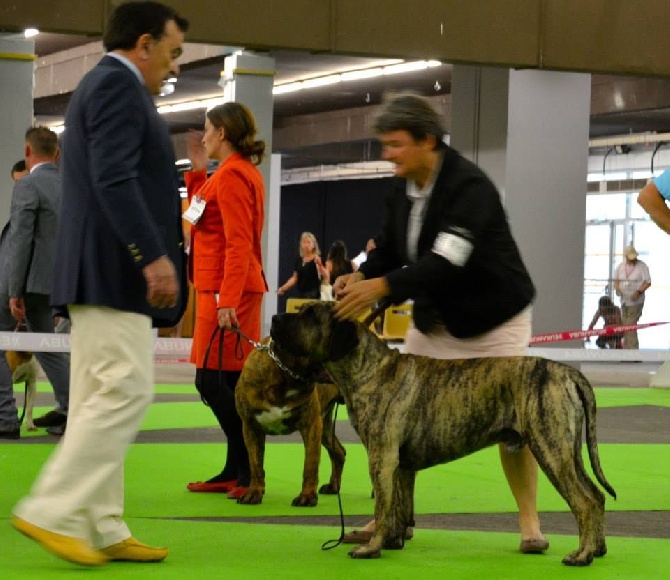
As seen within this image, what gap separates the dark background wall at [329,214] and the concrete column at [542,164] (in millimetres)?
17937

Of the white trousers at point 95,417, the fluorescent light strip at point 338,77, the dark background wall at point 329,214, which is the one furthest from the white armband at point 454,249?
the dark background wall at point 329,214

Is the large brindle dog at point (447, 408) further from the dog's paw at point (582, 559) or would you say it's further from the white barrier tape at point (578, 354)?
the white barrier tape at point (578, 354)

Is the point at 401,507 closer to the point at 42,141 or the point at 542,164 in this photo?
the point at 42,141

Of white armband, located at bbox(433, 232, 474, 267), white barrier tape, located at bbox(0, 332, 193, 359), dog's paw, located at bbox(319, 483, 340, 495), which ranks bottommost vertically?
dog's paw, located at bbox(319, 483, 340, 495)

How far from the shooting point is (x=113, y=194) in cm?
368

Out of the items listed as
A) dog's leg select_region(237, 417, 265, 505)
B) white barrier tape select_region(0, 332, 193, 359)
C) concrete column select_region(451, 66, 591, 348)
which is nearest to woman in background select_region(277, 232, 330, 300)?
concrete column select_region(451, 66, 591, 348)

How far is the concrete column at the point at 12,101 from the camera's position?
500 inches

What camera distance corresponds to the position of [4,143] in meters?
12.8

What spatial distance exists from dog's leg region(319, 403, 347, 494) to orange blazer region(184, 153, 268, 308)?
0.64m

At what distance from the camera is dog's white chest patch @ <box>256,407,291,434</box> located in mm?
5387

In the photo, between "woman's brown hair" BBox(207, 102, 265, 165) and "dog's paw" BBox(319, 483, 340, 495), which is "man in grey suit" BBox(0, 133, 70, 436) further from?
"dog's paw" BBox(319, 483, 340, 495)

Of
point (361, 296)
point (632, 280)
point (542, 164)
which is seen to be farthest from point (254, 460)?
point (632, 280)

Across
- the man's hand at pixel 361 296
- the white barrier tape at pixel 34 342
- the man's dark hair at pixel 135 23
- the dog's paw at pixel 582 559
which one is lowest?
the dog's paw at pixel 582 559

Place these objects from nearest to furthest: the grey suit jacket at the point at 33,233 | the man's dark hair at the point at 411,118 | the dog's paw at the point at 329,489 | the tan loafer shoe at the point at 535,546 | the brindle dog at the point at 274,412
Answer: the man's dark hair at the point at 411,118 → the tan loafer shoe at the point at 535,546 → the brindle dog at the point at 274,412 → the dog's paw at the point at 329,489 → the grey suit jacket at the point at 33,233
